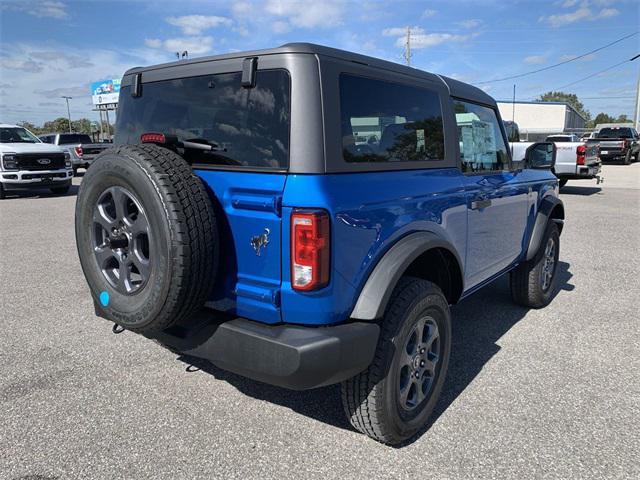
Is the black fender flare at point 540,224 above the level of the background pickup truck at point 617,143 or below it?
below

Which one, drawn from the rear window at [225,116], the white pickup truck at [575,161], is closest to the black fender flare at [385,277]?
the rear window at [225,116]

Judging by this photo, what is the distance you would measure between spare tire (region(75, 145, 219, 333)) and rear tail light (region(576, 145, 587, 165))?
1327 centimetres

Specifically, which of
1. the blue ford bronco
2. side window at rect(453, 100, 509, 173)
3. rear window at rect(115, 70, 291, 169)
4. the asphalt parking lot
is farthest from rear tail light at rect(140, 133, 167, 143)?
side window at rect(453, 100, 509, 173)

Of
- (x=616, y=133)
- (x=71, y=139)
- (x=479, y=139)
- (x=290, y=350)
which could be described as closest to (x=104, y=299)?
(x=290, y=350)

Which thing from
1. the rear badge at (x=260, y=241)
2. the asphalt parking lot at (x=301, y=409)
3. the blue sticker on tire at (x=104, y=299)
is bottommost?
the asphalt parking lot at (x=301, y=409)

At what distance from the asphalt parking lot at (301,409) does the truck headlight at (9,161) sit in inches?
389

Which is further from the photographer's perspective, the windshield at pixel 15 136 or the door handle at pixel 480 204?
the windshield at pixel 15 136

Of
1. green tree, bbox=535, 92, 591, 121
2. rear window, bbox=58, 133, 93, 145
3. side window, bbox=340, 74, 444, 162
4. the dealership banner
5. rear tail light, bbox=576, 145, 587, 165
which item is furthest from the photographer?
green tree, bbox=535, 92, 591, 121

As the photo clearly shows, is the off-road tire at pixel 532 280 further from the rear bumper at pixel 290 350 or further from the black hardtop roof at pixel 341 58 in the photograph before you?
the rear bumper at pixel 290 350

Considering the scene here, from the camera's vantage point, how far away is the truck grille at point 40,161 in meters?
13.0

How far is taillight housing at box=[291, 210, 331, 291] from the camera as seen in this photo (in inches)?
81.1

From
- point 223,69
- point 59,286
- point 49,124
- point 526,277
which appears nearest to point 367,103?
point 223,69

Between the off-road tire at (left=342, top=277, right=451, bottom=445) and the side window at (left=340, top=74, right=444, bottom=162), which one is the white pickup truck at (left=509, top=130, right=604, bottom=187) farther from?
the off-road tire at (left=342, top=277, right=451, bottom=445)

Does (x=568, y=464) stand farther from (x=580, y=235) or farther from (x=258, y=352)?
(x=580, y=235)
